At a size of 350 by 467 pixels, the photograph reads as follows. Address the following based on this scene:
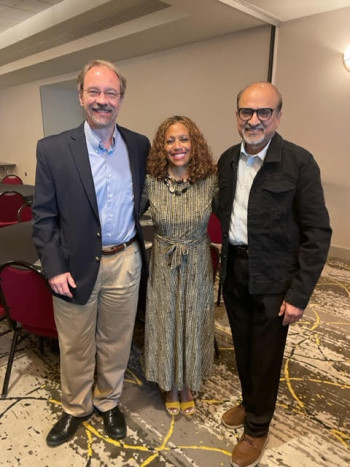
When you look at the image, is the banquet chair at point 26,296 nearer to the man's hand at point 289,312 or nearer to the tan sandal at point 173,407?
the tan sandal at point 173,407

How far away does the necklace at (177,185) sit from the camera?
1.60 m

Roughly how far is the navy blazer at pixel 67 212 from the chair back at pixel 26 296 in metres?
0.30

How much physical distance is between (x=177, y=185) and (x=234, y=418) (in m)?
1.25

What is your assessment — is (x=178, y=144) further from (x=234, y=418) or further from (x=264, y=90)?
(x=234, y=418)

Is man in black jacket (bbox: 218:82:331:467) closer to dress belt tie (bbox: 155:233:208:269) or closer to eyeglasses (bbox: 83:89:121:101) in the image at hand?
dress belt tie (bbox: 155:233:208:269)

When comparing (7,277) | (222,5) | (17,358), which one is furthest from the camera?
(222,5)

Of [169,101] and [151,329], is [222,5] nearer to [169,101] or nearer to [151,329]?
[169,101]

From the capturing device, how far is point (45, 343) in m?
2.42

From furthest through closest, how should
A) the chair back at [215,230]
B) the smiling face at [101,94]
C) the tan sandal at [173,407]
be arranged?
the chair back at [215,230], the tan sandal at [173,407], the smiling face at [101,94]

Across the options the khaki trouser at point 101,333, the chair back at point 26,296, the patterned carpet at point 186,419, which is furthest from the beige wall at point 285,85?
the chair back at point 26,296

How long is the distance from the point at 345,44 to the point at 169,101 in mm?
2756

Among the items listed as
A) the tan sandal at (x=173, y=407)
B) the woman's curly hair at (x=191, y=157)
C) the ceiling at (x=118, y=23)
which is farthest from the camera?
the ceiling at (x=118, y=23)

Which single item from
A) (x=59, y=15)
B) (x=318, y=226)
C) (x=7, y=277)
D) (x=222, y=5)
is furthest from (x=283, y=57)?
(x=7, y=277)

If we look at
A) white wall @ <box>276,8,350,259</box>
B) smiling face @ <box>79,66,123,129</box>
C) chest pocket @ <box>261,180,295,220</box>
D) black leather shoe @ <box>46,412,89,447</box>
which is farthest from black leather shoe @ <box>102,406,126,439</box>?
white wall @ <box>276,8,350,259</box>
